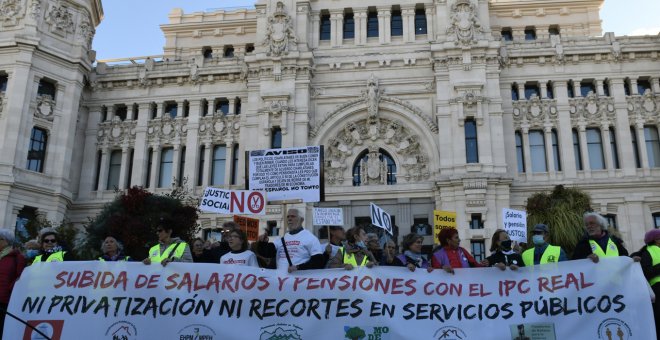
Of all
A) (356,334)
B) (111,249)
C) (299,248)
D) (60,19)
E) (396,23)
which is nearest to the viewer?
(356,334)

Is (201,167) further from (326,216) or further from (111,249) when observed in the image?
(111,249)

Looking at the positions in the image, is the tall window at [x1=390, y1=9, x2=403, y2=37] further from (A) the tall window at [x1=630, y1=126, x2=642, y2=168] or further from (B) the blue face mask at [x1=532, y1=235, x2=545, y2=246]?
(B) the blue face mask at [x1=532, y1=235, x2=545, y2=246]

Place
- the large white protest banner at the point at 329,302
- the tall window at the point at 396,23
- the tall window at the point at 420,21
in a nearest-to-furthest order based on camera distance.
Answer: the large white protest banner at the point at 329,302 → the tall window at the point at 420,21 → the tall window at the point at 396,23

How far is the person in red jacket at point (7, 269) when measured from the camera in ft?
29.6

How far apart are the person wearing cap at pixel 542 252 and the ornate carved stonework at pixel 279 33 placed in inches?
941

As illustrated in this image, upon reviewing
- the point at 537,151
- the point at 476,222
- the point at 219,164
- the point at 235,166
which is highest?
the point at 537,151

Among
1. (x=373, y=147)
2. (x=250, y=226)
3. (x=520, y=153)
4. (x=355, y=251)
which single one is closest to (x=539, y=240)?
(x=355, y=251)

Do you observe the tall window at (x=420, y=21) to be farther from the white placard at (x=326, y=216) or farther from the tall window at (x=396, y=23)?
the white placard at (x=326, y=216)

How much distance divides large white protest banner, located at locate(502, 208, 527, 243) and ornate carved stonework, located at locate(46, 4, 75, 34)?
26600 mm

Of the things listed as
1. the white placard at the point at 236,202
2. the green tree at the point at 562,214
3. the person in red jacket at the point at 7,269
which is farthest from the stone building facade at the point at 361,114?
the person in red jacket at the point at 7,269

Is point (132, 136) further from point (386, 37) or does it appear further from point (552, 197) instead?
point (552, 197)

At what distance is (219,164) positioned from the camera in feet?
110

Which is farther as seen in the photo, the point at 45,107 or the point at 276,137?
the point at 276,137

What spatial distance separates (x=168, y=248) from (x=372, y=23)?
88.5 feet
